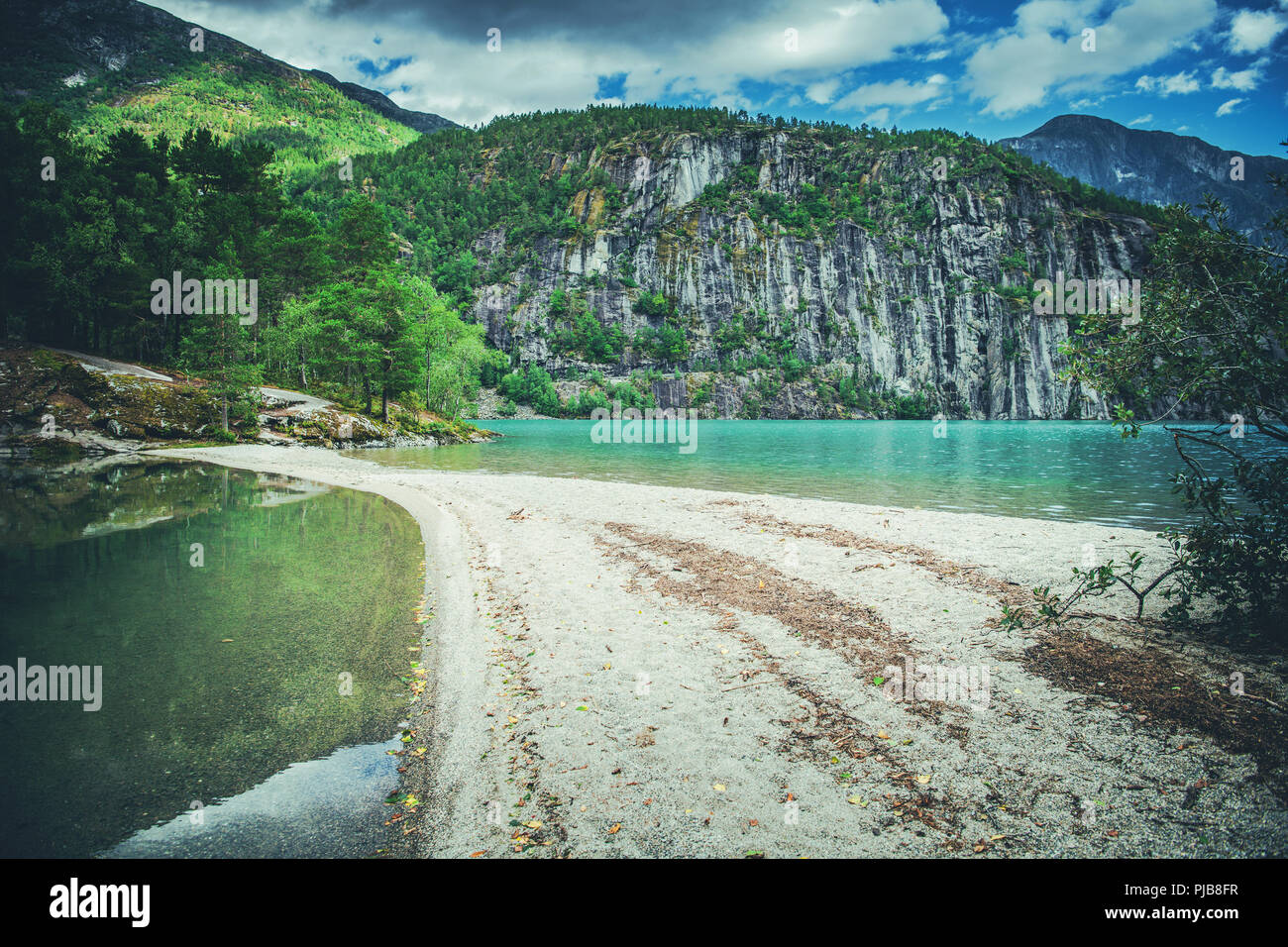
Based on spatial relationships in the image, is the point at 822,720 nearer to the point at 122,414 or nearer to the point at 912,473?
the point at 912,473

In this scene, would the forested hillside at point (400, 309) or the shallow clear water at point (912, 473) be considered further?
the forested hillside at point (400, 309)

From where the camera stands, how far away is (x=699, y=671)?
24.4 ft

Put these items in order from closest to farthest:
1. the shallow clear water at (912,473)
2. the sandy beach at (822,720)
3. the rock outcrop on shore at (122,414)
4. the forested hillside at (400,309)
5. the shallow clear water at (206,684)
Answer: the sandy beach at (822,720), the shallow clear water at (206,684), the shallow clear water at (912,473), the rock outcrop on shore at (122,414), the forested hillside at (400,309)

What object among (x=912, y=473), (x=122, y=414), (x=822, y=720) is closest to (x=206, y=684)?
(x=822, y=720)

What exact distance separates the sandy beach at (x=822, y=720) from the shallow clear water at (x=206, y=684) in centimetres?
73

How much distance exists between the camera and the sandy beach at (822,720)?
440 cm

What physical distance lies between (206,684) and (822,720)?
24.0ft

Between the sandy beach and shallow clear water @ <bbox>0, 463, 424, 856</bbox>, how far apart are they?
0.73 metres

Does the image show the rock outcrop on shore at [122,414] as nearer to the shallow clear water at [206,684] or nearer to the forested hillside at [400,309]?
the forested hillside at [400,309]

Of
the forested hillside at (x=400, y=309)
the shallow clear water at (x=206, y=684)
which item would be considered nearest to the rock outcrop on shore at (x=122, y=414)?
the forested hillside at (x=400, y=309)

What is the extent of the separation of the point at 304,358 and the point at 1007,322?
202 meters

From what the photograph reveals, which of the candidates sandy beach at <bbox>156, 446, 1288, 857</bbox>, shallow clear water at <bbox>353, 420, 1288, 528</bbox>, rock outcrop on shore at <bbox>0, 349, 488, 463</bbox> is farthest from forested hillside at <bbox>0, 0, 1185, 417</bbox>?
sandy beach at <bbox>156, 446, 1288, 857</bbox>
